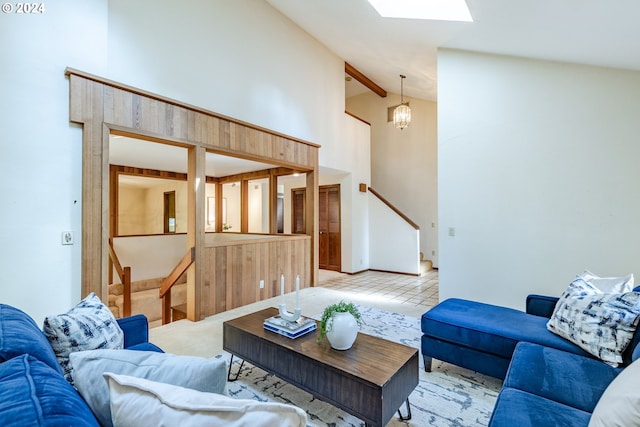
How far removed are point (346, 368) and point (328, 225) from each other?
5797mm

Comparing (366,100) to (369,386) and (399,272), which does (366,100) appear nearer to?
(399,272)

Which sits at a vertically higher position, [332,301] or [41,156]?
[41,156]

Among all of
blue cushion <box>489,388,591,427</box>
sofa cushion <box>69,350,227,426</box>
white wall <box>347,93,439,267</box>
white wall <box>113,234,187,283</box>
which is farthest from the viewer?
white wall <box>347,93,439,267</box>

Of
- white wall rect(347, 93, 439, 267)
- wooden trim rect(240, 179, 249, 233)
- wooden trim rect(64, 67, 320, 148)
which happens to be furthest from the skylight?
wooden trim rect(240, 179, 249, 233)

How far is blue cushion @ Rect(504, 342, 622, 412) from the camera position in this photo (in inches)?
55.9

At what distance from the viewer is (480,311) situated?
2.51m

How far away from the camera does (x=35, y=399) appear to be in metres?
0.65

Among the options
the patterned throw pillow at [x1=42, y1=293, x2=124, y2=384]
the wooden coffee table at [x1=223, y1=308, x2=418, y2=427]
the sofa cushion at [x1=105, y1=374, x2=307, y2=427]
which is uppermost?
the sofa cushion at [x1=105, y1=374, x2=307, y2=427]

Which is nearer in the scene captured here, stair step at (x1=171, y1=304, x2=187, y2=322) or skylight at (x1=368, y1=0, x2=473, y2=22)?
skylight at (x1=368, y1=0, x2=473, y2=22)

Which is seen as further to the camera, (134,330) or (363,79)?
(363,79)

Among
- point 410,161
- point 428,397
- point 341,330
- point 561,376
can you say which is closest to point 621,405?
point 561,376

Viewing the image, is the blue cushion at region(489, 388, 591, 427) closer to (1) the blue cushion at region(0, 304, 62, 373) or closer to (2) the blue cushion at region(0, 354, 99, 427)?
(2) the blue cushion at region(0, 354, 99, 427)

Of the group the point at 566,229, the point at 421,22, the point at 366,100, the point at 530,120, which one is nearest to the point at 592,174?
the point at 566,229

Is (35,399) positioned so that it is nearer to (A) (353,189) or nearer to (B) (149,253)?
(B) (149,253)
